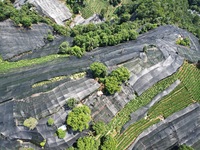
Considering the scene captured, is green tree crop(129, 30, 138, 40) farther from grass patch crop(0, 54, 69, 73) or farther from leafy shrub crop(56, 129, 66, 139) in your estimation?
leafy shrub crop(56, 129, 66, 139)

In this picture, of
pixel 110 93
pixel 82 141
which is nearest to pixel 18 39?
pixel 110 93

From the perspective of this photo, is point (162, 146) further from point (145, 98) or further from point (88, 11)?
point (88, 11)

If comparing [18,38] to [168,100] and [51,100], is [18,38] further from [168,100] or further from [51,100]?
→ [168,100]

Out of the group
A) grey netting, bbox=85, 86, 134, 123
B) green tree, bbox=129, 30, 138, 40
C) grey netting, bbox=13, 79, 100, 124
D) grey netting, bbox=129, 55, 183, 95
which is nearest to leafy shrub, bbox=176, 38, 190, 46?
grey netting, bbox=129, 55, 183, 95

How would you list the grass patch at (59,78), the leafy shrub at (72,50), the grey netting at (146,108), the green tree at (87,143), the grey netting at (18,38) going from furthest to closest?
the grey netting at (18,38), the leafy shrub at (72,50), the grass patch at (59,78), the grey netting at (146,108), the green tree at (87,143)

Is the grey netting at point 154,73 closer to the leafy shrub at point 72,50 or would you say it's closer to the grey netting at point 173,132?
A: the grey netting at point 173,132

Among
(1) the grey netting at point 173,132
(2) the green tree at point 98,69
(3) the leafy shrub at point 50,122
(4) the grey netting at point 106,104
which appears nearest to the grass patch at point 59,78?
(2) the green tree at point 98,69
